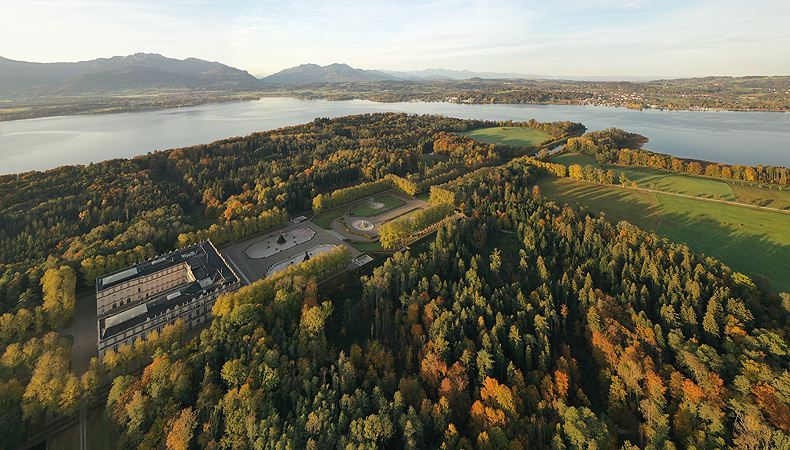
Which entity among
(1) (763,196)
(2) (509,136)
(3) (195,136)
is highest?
(2) (509,136)

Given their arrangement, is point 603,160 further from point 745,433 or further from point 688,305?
point 745,433

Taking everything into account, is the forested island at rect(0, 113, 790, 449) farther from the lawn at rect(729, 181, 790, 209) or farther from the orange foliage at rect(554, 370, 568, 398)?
the lawn at rect(729, 181, 790, 209)

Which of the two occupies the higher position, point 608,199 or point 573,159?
point 573,159

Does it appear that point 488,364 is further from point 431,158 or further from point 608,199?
point 431,158

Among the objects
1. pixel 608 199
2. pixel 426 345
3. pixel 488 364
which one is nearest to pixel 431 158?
pixel 608 199

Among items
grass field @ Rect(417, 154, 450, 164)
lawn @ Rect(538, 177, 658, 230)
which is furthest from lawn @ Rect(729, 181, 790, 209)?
grass field @ Rect(417, 154, 450, 164)

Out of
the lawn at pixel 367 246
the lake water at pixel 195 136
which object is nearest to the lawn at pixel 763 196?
the lake water at pixel 195 136
